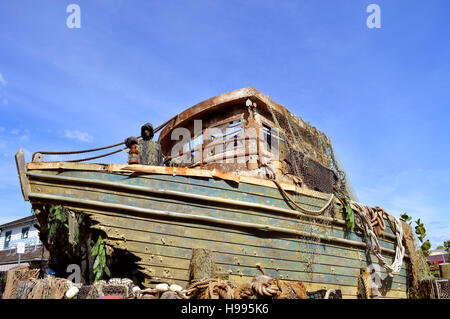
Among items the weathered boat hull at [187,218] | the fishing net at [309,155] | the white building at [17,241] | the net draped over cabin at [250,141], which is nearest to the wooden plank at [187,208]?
the weathered boat hull at [187,218]

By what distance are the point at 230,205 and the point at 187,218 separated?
86 cm

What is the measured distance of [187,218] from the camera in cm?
592

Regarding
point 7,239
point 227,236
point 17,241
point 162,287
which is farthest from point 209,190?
point 7,239

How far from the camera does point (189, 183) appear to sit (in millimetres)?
6152

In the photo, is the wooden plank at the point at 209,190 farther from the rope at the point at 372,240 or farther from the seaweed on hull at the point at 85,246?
the rope at the point at 372,240

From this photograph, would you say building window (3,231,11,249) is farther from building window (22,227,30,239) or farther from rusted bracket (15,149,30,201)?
rusted bracket (15,149,30,201)

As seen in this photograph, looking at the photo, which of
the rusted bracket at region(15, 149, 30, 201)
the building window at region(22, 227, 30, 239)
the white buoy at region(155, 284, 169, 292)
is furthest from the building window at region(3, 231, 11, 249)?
the white buoy at region(155, 284, 169, 292)

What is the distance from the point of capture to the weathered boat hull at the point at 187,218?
221 inches

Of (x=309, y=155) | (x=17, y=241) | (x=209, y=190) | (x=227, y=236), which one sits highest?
(x=309, y=155)

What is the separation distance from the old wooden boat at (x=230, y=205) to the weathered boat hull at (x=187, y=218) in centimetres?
2

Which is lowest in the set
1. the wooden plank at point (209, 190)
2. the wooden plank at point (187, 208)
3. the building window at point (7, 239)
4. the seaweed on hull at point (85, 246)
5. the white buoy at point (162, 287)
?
the white buoy at point (162, 287)

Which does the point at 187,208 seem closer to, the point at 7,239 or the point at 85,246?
the point at 85,246

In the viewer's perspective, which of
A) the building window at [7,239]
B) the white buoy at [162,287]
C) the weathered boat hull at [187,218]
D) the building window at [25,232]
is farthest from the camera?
the building window at [7,239]
